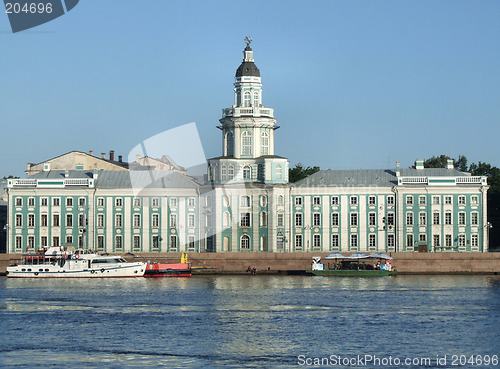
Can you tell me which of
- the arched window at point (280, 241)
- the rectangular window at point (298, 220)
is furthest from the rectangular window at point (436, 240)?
the arched window at point (280, 241)

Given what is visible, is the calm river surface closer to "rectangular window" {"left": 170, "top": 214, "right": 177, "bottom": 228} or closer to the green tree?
"rectangular window" {"left": 170, "top": 214, "right": 177, "bottom": 228}

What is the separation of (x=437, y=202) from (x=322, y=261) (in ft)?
37.8

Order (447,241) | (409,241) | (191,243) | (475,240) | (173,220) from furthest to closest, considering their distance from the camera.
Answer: (191,243), (173,220), (409,241), (447,241), (475,240)

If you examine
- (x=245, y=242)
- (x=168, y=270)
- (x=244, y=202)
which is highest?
(x=244, y=202)

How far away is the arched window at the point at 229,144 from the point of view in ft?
316

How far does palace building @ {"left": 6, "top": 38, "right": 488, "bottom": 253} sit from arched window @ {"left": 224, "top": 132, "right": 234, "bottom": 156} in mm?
830

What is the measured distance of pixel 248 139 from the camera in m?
95.7

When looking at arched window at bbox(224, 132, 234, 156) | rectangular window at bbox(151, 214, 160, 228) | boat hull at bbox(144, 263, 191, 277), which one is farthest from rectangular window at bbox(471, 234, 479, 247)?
rectangular window at bbox(151, 214, 160, 228)

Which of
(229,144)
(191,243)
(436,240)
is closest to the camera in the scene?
(436,240)

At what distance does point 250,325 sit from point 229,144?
152ft

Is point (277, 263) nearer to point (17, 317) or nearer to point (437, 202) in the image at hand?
point (437, 202)

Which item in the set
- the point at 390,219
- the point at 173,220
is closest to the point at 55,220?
the point at 173,220

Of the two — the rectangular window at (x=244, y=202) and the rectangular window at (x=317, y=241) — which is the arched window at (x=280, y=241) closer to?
the rectangular window at (x=317, y=241)

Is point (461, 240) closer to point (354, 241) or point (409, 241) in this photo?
point (409, 241)
